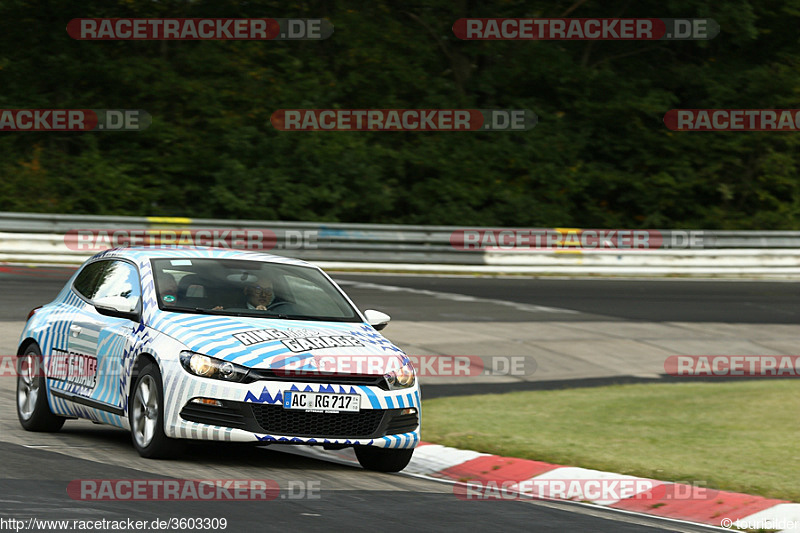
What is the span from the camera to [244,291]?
8.91 m

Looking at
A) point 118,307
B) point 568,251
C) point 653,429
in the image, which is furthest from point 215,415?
point 568,251

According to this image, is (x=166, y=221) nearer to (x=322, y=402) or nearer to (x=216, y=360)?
(x=216, y=360)

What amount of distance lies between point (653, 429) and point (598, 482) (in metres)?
2.78

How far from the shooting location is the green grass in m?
8.83

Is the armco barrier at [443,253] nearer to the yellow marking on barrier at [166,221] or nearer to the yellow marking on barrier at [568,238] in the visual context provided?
the yellow marking on barrier at [166,221]

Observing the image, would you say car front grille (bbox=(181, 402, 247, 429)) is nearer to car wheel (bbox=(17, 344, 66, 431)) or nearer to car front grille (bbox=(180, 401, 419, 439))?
car front grille (bbox=(180, 401, 419, 439))

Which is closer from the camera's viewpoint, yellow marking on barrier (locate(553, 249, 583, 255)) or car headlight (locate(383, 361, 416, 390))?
car headlight (locate(383, 361, 416, 390))

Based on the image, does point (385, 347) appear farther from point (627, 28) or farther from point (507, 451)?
point (627, 28)

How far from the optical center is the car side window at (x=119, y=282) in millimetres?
8953

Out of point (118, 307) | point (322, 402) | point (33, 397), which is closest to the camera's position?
point (322, 402)

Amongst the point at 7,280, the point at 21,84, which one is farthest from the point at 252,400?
the point at 21,84

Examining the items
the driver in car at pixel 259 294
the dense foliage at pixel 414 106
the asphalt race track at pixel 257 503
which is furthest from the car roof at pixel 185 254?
the dense foliage at pixel 414 106

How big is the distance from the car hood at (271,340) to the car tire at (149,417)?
0.33 metres

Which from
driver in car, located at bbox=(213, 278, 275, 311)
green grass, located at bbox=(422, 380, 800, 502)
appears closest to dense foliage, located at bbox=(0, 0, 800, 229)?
green grass, located at bbox=(422, 380, 800, 502)
